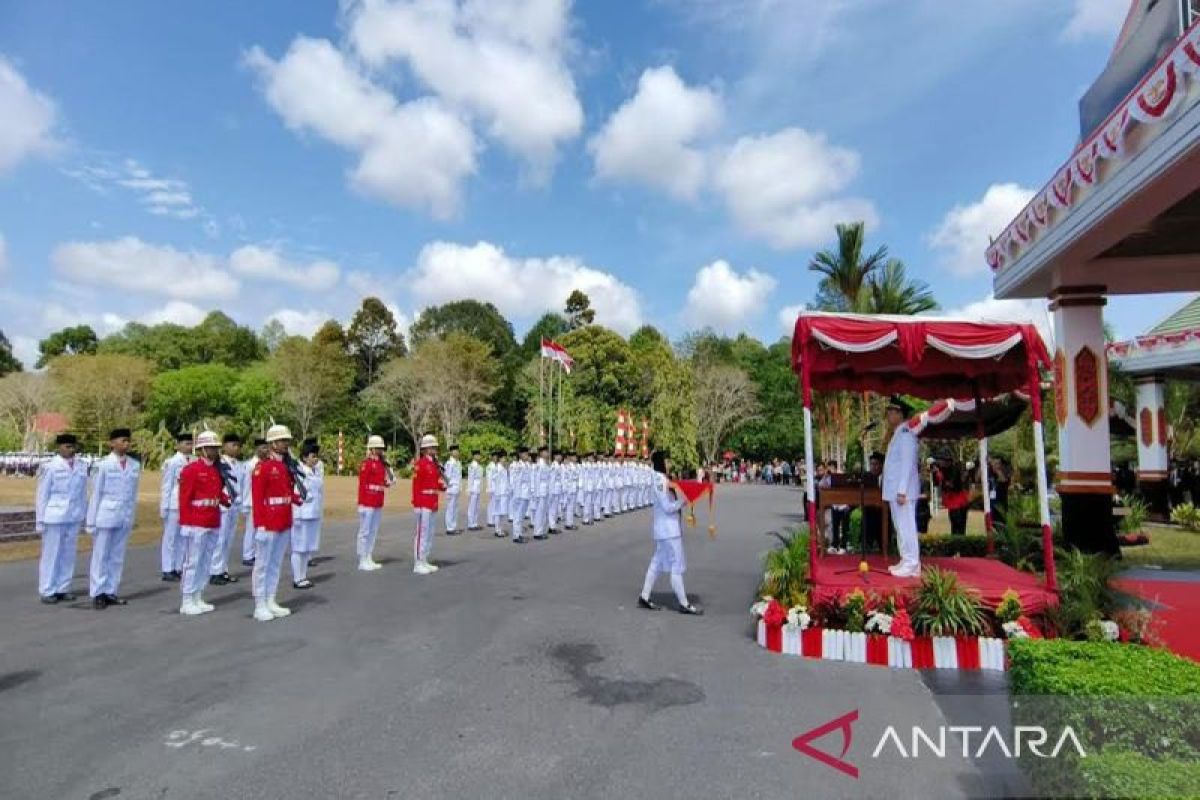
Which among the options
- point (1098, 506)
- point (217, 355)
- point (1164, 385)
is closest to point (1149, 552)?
point (1098, 506)

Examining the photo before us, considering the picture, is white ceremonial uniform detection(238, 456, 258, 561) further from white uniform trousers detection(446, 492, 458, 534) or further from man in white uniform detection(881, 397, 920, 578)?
man in white uniform detection(881, 397, 920, 578)

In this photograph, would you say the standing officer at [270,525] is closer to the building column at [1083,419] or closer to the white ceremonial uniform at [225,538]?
the white ceremonial uniform at [225,538]

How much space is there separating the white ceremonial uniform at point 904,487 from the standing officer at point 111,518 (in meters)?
8.58

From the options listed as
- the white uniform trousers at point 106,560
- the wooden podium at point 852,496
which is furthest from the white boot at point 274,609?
the wooden podium at point 852,496

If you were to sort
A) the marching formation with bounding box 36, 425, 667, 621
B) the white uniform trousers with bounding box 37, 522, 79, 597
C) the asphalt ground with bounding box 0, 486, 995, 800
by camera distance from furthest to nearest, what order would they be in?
the white uniform trousers with bounding box 37, 522, 79, 597, the marching formation with bounding box 36, 425, 667, 621, the asphalt ground with bounding box 0, 486, 995, 800

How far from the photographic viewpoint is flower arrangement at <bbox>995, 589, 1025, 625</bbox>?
6.46 metres

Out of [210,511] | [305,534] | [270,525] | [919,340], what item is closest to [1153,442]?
[919,340]

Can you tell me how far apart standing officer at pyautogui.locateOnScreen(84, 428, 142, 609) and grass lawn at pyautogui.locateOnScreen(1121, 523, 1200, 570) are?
13388mm

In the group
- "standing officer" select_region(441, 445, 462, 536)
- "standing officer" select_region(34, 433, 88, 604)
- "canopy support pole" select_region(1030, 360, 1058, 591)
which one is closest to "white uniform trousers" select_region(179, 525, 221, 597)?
"standing officer" select_region(34, 433, 88, 604)

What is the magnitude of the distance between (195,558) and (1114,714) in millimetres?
7960

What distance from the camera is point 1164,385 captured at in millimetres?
18672

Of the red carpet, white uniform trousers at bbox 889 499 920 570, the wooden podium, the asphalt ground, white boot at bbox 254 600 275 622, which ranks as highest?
the wooden podium

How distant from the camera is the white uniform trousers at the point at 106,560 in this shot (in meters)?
8.09

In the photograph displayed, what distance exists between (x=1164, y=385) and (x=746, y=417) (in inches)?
1261
